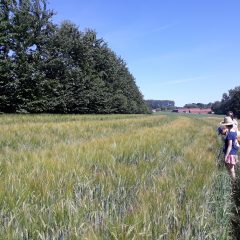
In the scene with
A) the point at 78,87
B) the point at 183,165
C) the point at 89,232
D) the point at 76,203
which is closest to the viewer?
the point at 89,232

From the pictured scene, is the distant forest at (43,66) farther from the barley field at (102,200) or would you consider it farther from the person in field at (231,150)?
the barley field at (102,200)

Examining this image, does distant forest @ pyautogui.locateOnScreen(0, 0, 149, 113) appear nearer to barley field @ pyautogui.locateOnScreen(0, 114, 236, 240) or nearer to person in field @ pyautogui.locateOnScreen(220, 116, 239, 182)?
person in field @ pyautogui.locateOnScreen(220, 116, 239, 182)

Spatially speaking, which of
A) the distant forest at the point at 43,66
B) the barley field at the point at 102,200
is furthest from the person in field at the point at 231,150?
the distant forest at the point at 43,66

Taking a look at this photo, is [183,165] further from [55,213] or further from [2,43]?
[2,43]

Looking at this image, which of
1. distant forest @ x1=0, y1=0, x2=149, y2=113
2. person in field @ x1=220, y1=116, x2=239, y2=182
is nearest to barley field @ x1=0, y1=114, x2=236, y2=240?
person in field @ x1=220, y1=116, x2=239, y2=182

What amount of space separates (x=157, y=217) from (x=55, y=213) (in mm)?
1052

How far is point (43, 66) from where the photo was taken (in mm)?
41000

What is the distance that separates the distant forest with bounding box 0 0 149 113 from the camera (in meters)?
36.6

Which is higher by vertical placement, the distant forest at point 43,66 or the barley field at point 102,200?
the distant forest at point 43,66

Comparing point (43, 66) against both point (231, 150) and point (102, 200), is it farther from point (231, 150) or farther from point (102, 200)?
point (102, 200)

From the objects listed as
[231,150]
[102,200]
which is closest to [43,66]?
[231,150]

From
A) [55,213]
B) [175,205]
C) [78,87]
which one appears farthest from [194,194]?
[78,87]

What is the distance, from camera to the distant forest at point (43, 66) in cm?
3656

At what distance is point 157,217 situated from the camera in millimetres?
4406
